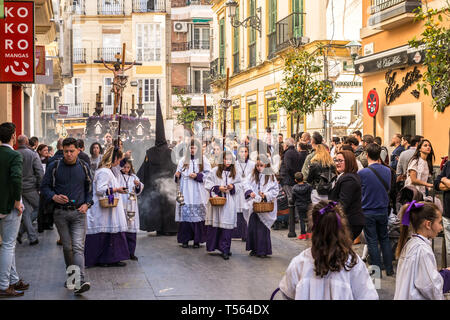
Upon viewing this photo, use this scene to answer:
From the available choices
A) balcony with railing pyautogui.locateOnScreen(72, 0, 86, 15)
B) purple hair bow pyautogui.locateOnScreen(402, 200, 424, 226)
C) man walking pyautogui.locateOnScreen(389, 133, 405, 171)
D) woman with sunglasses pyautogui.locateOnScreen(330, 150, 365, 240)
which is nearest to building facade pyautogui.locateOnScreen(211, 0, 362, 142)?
man walking pyautogui.locateOnScreen(389, 133, 405, 171)

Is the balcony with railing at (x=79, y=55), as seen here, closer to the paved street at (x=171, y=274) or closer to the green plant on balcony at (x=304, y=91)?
the green plant on balcony at (x=304, y=91)

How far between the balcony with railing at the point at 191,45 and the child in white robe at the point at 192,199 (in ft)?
123

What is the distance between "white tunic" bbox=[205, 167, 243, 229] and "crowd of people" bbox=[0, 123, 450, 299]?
0.06 feet

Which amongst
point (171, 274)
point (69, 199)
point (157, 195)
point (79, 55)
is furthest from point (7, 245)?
point (79, 55)

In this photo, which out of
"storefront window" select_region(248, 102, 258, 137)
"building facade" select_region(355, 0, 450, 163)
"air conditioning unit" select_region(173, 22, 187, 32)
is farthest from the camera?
"air conditioning unit" select_region(173, 22, 187, 32)

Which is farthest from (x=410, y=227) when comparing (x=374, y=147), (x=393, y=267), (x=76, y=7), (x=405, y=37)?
(x=76, y=7)

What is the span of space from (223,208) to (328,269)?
6.59 meters

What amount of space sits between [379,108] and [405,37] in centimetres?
217

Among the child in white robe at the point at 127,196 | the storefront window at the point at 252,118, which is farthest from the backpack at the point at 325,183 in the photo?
the storefront window at the point at 252,118

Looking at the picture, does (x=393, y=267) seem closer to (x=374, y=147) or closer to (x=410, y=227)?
(x=374, y=147)

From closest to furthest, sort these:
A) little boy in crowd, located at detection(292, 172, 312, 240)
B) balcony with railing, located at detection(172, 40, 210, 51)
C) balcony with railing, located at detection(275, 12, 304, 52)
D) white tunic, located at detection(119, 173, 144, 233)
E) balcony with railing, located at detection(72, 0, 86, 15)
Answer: white tunic, located at detection(119, 173, 144, 233) < little boy in crowd, located at detection(292, 172, 312, 240) < balcony with railing, located at detection(275, 12, 304, 52) < balcony with railing, located at detection(72, 0, 86, 15) < balcony with railing, located at detection(172, 40, 210, 51)

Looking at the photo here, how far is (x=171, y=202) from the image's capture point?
13492 mm

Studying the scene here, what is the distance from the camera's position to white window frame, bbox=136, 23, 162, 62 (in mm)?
48028

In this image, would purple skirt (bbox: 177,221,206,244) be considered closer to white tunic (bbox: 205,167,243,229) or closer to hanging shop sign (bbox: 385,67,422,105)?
white tunic (bbox: 205,167,243,229)
